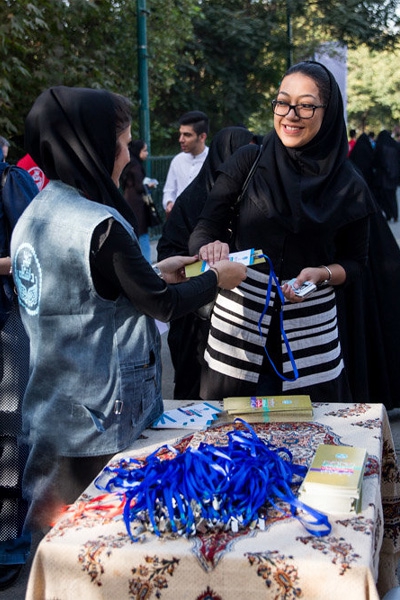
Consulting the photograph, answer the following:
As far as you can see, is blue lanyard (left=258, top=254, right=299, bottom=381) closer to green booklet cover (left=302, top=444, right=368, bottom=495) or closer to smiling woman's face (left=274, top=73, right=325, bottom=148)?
smiling woman's face (left=274, top=73, right=325, bottom=148)

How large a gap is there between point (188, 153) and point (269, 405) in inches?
220

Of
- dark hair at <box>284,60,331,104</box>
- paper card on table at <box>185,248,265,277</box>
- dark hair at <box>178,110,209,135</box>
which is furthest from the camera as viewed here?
dark hair at <box>178,110,209,135</box>

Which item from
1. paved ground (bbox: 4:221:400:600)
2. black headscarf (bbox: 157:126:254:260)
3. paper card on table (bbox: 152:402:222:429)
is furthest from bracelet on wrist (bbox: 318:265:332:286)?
paved ground (bbox: 4:221:400:600)

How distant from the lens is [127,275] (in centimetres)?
215

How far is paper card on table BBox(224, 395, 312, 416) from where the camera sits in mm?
2461

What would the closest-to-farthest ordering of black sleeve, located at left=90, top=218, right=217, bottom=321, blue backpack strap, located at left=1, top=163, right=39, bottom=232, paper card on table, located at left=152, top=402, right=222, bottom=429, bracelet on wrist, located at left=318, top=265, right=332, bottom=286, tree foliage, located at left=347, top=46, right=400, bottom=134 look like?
black sleeve, located at left=90, top=218, right=217, bottom=321 < paper card on table, located at left=152, top=402, right=222, bottom=429 < bracelet on wrist, located at left=318, top=265, right=332, bottom=286 < blue backpack strap, located at left=1, top=163, right=39, bottom=232 < tree foliage, located at left=347, top=46, right=400, bottom=134

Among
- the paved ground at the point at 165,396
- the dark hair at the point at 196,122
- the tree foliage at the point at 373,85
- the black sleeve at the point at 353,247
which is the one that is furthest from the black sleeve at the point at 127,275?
the tree foliage at the point at 373,85

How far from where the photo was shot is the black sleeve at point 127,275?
213cm

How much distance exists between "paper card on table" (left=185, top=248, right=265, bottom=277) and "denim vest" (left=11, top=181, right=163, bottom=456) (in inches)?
16.9

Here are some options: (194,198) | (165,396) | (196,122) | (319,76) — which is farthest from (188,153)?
(319,76)

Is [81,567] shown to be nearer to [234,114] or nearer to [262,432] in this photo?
[262,432]

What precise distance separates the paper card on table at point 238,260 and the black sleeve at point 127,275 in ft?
1.17

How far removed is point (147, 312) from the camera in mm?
2227

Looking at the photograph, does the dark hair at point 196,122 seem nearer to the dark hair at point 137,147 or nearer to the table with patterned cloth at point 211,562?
the dark hair at point 137,147
